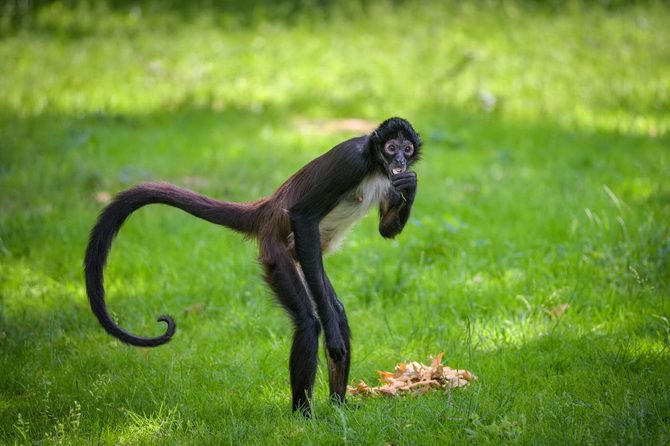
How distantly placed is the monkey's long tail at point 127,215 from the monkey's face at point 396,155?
2.95ft

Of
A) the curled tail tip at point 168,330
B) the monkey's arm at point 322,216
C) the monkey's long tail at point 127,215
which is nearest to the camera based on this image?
the curled tail tip at point 168,330

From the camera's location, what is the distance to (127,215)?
4602 millimetres

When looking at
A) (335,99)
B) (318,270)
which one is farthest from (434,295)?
(335,99)

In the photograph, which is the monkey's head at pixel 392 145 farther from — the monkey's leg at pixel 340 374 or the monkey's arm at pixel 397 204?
the monkey's leg at pixel 340 374

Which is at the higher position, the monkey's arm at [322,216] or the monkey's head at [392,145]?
the monkey's head at [392,145]

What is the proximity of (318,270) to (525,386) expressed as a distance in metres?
1.54

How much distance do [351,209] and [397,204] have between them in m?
0.29

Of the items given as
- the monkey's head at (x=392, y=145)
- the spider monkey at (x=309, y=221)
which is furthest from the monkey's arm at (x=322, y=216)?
the monkey's head at (x=392, y=145)

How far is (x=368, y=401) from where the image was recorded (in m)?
4.57

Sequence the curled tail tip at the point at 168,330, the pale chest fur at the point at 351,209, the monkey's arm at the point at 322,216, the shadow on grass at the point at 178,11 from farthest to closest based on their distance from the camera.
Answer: the shadow on grass at the point at 178,11 → the pale chest fur at the point at 351,209 → the monkey's arm at the point at 322,216 → the curled tail tip at the point at 168,330

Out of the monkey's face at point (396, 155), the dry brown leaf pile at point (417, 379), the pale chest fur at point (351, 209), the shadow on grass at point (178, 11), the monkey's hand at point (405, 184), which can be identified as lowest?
the dry brown leaf pile at point (417, 379)

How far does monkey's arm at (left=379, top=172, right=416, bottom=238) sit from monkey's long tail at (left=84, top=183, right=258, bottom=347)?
848 mm

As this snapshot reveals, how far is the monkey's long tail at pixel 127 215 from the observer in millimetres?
4359

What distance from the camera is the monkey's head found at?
452 centimetres
